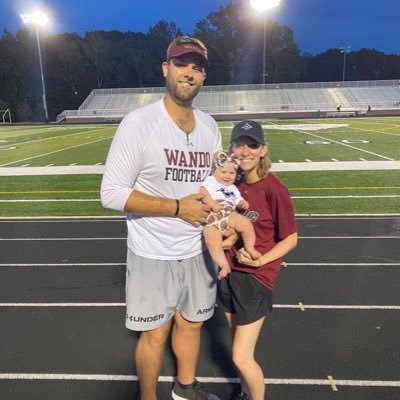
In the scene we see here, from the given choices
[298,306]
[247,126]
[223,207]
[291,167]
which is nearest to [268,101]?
[291,167]

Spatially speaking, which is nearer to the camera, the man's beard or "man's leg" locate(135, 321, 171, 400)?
the man's beard

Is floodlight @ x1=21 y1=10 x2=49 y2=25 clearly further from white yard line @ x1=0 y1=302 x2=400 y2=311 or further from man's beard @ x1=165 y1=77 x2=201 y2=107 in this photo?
man's beard @ x1=165 y1=77 x2=201 y2=107

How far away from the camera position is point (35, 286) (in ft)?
18.5

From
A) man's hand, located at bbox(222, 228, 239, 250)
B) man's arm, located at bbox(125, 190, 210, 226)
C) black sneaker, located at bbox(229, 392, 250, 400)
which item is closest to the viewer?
man's arm, located at bbox(125, 190, 210, 226)

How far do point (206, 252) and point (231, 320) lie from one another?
1.91 ft

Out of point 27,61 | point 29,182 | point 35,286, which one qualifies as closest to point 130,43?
point 27,61

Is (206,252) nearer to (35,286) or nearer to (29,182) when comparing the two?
(35,286)

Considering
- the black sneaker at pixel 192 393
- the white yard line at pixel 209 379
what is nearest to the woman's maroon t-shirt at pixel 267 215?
the black sneaker at pixel 192 393

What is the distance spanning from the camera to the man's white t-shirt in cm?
254

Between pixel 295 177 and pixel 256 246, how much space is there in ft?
35.6

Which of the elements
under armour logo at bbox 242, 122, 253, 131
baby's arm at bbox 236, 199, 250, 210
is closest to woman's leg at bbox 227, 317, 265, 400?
baby's arm at bbox 236, 199, 250, 210

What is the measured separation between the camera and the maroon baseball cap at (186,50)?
2.56 meters

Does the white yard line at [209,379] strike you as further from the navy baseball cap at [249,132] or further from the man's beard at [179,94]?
A: the man's beard at [179,94]

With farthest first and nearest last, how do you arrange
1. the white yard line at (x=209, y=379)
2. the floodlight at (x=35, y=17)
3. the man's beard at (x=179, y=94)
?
the floodlight at (x=35, y=17), the white yard line at (x=209, y=379), the man's beard at (x=179, y=94)
